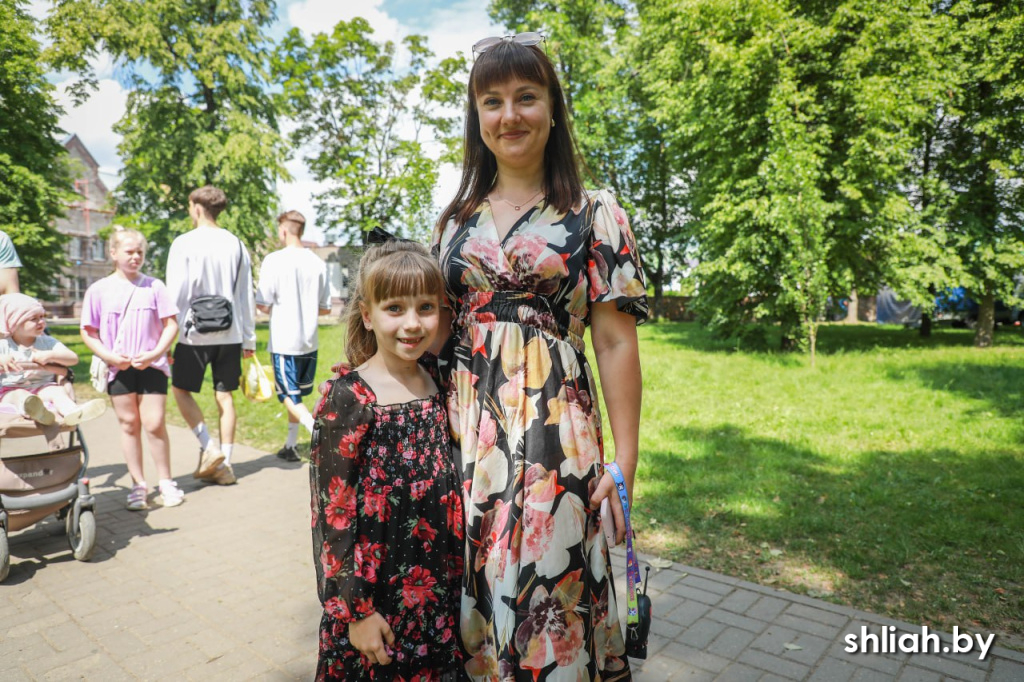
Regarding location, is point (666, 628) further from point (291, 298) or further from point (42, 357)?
point (291, 298)

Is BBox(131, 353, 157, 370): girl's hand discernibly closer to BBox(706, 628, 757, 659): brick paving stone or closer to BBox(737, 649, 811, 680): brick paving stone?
BBox(706, 628, 757, 659): brick paving stone

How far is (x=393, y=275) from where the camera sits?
1927 mm

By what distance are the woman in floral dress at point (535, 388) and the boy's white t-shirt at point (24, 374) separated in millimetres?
3463

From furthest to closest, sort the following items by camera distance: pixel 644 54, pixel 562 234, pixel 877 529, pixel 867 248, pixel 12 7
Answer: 1. pixel 644 54
2. pixel 12 7
3. pixel 867 248
4. pixel 877 529
5. pixel 562 234

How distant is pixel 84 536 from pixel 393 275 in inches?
138

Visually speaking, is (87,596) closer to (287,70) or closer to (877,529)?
(877,529)

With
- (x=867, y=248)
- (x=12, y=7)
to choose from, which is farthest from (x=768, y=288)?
(x=12, y=7)

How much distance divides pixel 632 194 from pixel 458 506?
3353cm

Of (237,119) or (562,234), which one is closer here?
(562,234)

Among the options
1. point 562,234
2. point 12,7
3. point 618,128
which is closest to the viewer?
point 562,234

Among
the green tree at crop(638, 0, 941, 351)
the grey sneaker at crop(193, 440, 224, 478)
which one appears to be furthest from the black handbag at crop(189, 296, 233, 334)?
the green tree at crop(638, 0, 941, 351)

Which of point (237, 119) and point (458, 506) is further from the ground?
point (237, 119)

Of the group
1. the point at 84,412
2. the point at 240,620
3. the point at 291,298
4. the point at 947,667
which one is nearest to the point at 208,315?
the point at 291,298

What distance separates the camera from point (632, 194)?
33.9 metres
